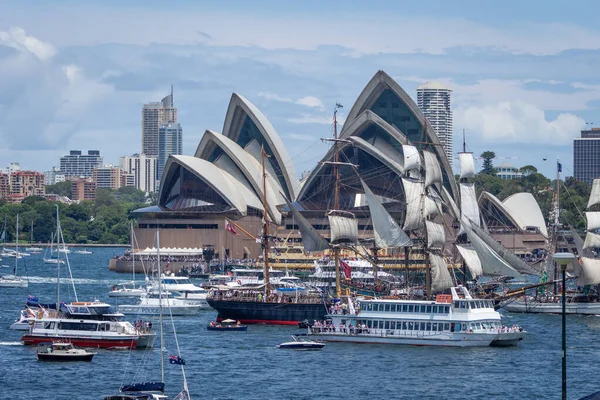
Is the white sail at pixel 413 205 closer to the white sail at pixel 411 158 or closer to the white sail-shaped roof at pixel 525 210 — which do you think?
the white sail at pixel 411 158

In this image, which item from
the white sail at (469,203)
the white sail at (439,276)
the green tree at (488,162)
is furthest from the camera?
the green tree at (488,162)

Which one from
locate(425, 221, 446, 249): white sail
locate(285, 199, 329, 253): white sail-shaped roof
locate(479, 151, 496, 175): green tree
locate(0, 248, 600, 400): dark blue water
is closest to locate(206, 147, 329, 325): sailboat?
locate(0, 248, 600, 400): dark blue water

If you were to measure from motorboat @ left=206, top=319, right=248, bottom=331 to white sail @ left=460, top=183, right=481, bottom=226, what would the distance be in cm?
1528

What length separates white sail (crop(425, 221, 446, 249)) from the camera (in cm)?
6519

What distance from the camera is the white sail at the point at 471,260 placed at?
66062mm

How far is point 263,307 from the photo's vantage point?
2579 inches

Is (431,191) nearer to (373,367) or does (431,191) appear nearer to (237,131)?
(373,367)

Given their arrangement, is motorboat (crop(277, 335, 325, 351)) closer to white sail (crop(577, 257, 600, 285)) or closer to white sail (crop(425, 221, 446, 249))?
white sail (crop(425, 221, 446, 249))

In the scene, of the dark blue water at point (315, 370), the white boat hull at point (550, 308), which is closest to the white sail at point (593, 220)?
the white boat hull at point (550, 308)

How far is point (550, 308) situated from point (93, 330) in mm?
31049

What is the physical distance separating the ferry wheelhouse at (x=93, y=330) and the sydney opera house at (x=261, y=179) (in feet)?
202

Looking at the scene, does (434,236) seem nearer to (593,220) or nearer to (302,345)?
(302,345)

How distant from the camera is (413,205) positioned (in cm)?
6750

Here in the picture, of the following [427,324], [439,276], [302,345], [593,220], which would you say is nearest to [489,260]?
[439,276]
